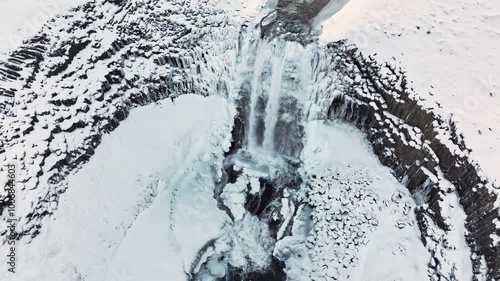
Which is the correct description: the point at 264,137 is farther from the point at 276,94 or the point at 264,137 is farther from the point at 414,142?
the point at 414,142

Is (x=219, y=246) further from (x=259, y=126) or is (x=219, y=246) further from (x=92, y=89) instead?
(x=92, y=89)

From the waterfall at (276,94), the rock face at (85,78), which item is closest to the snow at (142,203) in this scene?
the rock face at (85,78)

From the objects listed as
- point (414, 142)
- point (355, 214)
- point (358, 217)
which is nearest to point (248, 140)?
point (355, 214)

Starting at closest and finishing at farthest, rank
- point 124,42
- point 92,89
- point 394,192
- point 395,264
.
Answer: point 395,264 → point 394,192 → point 92,89 → point 124,42

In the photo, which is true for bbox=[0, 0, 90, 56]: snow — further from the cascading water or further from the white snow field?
the white snow field

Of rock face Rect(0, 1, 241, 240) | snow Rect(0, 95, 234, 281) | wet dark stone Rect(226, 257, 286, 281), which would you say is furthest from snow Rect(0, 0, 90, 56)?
wet dark stone Rect(226, 257, 286, 281)

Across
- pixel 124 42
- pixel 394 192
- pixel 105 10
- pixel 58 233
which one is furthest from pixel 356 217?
pixel 105 10
